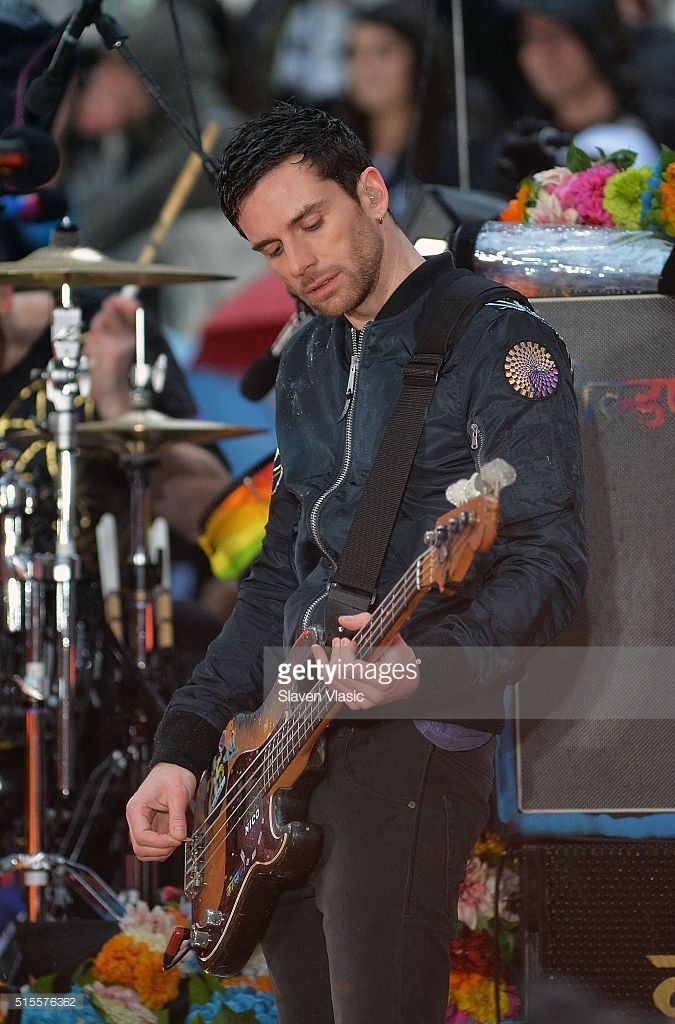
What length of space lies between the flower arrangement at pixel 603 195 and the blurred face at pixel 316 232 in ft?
3.57

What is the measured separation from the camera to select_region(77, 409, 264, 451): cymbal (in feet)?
15.8

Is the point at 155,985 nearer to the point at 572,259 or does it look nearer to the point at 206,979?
the point at 206,979

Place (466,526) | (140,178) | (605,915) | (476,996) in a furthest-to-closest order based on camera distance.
→ (140,178), (476,996), (605,915), (466,526)

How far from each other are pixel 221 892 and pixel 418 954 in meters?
0.44

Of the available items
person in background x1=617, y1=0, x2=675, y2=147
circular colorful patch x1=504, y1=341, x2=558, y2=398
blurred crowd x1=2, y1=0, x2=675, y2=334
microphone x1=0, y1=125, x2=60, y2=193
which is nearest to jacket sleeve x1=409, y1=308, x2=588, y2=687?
circular colorful patch x1=504, y1=341, x2=558, y2=398

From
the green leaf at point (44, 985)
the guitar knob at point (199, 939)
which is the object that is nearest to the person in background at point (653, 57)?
the green leaf at point (44, 985)

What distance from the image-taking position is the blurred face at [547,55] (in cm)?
541

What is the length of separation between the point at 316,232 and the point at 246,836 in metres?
0.93

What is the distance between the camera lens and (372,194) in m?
2.23

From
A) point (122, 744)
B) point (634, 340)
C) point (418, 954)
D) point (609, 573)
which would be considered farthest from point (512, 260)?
point (122, 744)

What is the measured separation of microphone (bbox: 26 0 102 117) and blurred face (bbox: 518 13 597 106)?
2335mm

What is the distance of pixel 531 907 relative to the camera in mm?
2738

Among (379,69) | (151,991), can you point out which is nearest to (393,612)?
(151,991)

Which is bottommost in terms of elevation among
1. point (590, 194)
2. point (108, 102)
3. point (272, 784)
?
point (272, 784)
